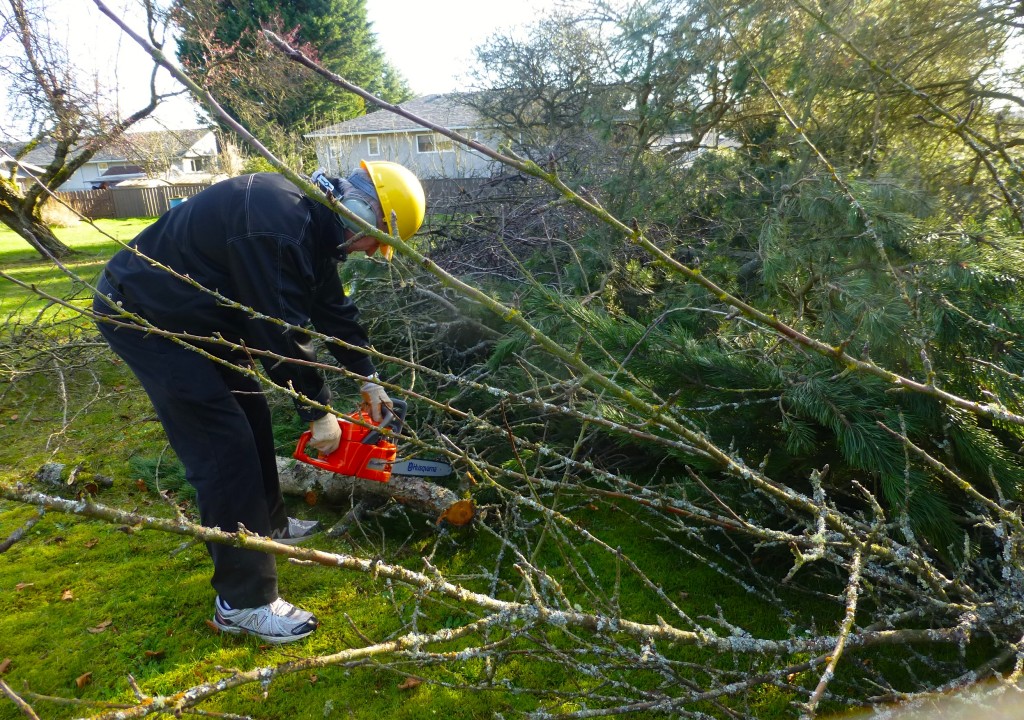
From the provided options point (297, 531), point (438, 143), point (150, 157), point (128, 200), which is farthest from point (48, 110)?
point (128, 200)

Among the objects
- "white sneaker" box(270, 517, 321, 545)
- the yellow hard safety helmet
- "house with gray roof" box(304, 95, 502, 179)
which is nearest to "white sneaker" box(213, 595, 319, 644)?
"white sneaker" box(270, 517, 321, 545)

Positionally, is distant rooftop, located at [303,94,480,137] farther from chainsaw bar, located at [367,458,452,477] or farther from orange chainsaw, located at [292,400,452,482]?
orange chainsaw, located at [292,400,452,482]

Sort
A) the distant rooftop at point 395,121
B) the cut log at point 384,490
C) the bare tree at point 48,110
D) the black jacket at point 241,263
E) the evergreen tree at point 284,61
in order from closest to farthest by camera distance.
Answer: the black jacket at point 241,263 → the cut log at point 384,490 → the bare tree at point 48,110 → the evergreen tree at point 284,61 → the distant rooftop at point 395,121

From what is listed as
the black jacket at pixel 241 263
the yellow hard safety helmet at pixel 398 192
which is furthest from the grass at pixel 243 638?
the yellow hard safety helmet at pixel 398 192

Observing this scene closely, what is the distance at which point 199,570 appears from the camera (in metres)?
3.31

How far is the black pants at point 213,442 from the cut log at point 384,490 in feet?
2.09

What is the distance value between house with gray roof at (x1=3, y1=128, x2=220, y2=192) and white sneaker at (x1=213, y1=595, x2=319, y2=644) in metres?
1.90

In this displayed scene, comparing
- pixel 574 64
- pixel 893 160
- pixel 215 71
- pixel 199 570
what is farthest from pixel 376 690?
pixel 215 71

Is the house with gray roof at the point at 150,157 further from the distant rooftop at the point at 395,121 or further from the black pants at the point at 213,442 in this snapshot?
the distant rooftop at the point at 395,121

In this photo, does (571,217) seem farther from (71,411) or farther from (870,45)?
(71,411)

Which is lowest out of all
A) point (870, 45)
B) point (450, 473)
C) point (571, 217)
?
point (450, 473)

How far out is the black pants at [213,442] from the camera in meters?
2.60

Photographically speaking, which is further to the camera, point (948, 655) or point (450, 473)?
point (450, 473)

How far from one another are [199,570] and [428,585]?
267cm
